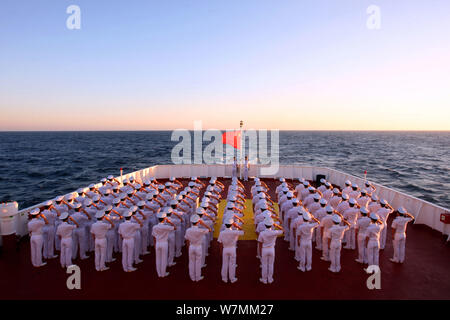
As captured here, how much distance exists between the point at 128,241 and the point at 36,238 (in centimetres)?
264

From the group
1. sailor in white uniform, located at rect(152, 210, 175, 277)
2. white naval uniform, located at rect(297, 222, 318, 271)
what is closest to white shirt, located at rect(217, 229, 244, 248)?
sailor in white uniform, located at rect(152, 210, 175, 277)

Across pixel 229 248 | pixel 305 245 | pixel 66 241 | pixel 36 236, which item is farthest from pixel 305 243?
pixel 36 236

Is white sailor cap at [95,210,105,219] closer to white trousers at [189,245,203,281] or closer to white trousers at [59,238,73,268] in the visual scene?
white trousers at [59,238,73,268]

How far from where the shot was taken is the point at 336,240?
7512 millimetres

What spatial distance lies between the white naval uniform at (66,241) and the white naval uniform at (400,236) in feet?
31.1

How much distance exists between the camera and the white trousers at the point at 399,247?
312 inches

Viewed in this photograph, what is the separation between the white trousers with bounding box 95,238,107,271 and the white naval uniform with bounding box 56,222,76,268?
0.86m

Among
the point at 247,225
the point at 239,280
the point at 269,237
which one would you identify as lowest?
the point at 239,280

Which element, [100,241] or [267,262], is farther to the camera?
[100,241]

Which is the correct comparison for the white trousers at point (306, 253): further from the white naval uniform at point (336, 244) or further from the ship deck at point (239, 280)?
the white naval uniform at point (336, 244)

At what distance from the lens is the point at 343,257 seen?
8.59 metres

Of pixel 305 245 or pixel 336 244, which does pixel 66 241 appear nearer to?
pixel 305 245

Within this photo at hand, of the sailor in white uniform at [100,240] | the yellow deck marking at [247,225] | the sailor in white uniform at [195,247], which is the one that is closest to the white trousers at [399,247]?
the yellow deck marking at [247,225]
